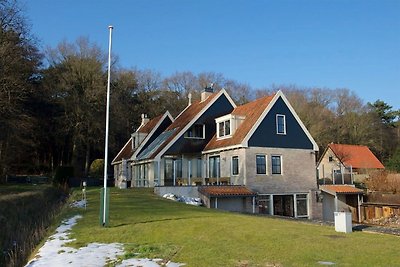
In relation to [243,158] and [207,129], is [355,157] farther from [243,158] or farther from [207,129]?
[243,158]

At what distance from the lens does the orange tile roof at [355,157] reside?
1932 inches

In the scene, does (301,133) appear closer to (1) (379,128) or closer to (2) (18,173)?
(2) (18,173)

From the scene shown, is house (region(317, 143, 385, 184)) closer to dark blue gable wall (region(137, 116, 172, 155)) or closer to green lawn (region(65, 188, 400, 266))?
dark blue gable wall (region(137, 116, 172, 155))

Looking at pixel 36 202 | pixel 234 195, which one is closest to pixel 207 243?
pixel 234 195

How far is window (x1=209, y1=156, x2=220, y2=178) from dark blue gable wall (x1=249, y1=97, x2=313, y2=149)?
12.5 feet

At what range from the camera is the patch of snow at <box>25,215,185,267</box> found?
29.2ft

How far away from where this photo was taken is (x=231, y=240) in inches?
423

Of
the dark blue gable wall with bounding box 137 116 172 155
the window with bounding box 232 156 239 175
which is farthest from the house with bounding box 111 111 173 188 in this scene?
the window with bounding box 232 156 239 175

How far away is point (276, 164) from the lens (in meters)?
28.5

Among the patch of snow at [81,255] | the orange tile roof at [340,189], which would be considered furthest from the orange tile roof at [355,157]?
the patch of snow at [81,255]

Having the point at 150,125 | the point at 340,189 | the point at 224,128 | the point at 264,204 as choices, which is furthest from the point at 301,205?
the point at 150,125

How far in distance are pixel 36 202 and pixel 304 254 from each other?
62.0 feet

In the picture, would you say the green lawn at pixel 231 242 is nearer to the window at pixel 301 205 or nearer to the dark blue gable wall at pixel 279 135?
the dark blue gable wall at pixel 279 135

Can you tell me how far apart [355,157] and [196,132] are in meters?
27.3
